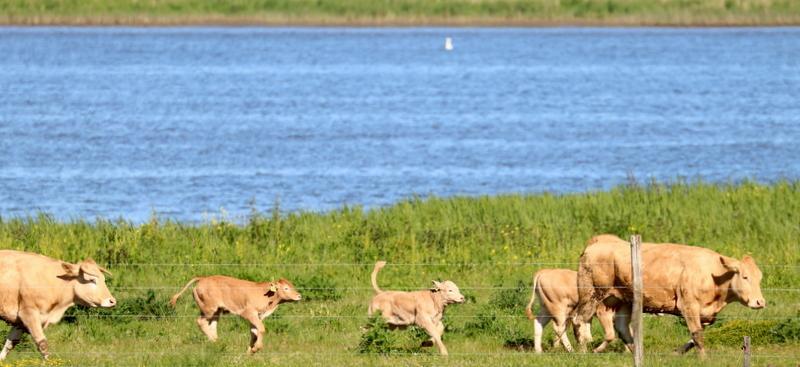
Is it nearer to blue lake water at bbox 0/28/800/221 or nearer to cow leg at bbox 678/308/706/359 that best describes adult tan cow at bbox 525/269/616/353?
cow leg at bbox 678/308/706/359

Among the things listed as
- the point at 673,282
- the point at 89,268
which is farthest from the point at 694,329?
the point at 89,268

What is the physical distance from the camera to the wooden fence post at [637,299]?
16.1 m

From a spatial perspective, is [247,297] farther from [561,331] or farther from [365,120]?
[365,120]

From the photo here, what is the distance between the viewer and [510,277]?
23.6m

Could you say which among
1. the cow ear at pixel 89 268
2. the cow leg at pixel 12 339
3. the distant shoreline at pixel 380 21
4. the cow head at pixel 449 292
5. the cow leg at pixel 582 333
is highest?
the cow ear at pixel 89 268

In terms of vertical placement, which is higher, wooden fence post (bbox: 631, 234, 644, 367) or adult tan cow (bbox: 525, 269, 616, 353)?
wooden fence post (bbox: 631, 234, 644, 367)

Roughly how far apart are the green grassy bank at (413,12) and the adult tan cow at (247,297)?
111 meters

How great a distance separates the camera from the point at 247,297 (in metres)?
17.8

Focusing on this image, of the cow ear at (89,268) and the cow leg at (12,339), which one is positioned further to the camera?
the cow leg at (12,339)

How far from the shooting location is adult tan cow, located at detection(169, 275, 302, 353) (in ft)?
58.3

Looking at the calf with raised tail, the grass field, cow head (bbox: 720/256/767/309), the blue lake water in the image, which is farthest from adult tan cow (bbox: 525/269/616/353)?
the blue lake water

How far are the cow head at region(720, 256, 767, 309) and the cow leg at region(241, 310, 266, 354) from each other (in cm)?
519

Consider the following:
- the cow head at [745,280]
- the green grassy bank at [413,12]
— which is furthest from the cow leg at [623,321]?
the green grassy bank at [413,12]

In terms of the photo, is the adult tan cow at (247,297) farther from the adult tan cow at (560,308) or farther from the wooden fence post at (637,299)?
the wooden fence post at (637,299)
